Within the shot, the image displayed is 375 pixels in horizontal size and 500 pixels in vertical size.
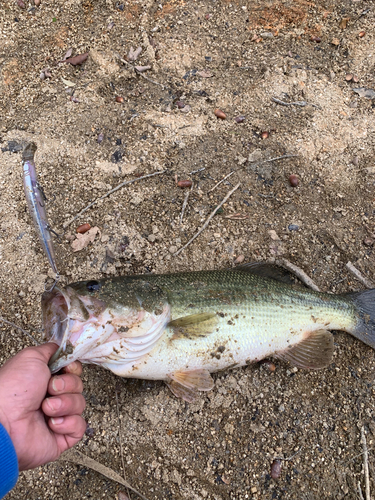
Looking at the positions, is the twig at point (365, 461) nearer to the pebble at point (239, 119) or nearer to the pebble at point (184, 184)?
the pebble at point (184, 184)

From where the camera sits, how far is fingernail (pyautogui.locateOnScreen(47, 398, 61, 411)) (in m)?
2.42

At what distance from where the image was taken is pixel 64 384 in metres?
2.51

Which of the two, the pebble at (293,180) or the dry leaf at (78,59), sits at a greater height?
the dry leaf at (78,59)

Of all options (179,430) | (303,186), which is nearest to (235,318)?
(179,430)

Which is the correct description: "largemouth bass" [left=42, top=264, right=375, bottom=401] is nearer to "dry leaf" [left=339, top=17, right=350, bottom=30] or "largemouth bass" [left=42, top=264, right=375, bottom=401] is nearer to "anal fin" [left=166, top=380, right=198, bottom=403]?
"anal fin" [left=166, top=380, right=198, bottom=403]

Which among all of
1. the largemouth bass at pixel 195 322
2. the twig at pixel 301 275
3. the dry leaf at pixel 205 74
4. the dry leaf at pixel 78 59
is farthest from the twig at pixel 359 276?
the dry leaf at pixel 78 59

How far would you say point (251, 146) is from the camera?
426cm

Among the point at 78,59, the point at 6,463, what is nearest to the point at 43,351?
the point at 6,463

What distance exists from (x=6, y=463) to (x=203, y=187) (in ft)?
10.3

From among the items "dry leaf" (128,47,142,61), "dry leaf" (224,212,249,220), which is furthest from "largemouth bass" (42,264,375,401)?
"dry leaf" (128,47,142,61)

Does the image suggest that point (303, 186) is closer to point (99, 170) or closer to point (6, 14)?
point (99, 170)

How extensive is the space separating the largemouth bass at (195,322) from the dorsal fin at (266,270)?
0.01m

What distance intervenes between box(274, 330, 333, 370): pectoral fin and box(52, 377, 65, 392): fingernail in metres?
2.04

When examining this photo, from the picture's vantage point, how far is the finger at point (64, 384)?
8.07 feet
